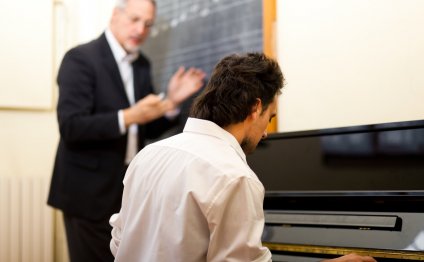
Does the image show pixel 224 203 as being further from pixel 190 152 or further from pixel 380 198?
pixel 380 198

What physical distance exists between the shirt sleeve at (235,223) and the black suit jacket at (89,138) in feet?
6.72

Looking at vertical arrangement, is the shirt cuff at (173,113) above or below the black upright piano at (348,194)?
above

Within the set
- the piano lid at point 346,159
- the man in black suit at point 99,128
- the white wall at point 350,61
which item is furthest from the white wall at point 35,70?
the piano lid at point 346,159

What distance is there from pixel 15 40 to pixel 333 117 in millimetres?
2717

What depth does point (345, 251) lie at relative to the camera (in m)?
2.12

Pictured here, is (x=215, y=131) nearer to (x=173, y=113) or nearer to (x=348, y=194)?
(x=348, y=194)

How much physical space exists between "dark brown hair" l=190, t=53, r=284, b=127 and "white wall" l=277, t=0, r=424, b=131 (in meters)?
1.10

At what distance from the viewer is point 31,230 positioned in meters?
4.30

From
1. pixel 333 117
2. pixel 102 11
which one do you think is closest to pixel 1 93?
pixel 102 11

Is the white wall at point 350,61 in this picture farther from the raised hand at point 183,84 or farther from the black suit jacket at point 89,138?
the black suit jacket at point 89,138

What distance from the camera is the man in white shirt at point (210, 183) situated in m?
1.49

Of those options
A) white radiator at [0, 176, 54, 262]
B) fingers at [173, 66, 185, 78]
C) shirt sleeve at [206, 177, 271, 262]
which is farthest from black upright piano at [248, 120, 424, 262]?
white radiator at [0, 176, 54, 262]

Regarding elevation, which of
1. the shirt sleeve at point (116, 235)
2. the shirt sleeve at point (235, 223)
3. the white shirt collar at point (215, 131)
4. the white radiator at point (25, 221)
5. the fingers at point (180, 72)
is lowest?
the white radiator at point (25, 221)

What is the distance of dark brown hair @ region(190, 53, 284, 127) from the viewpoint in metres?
1.71
